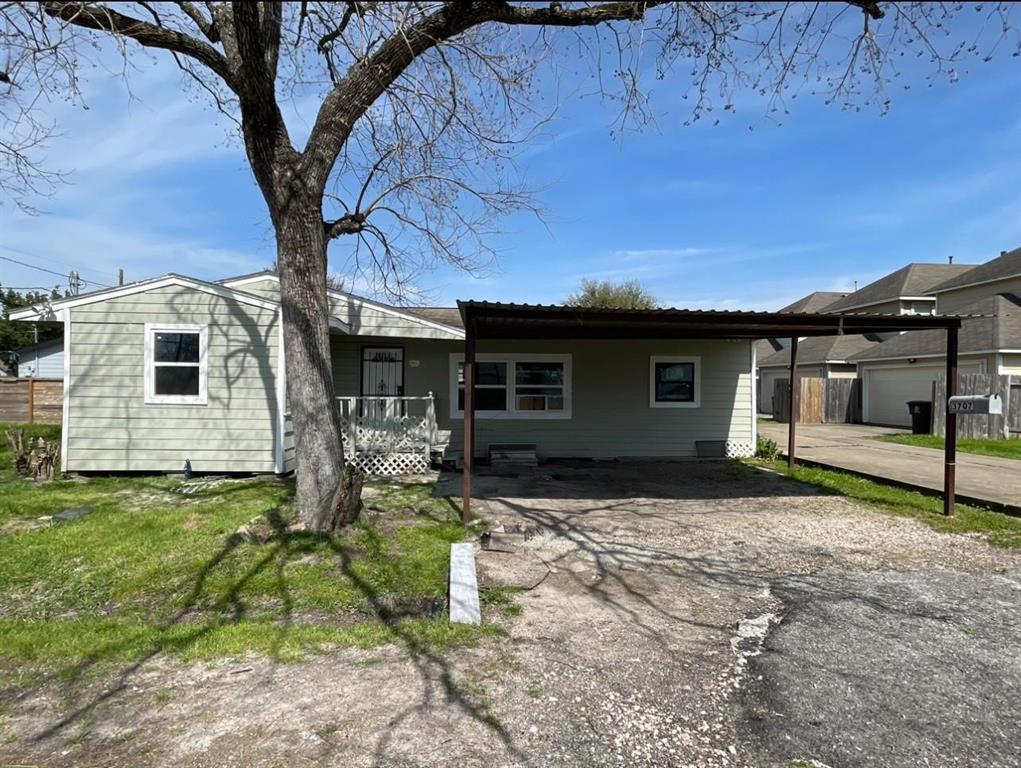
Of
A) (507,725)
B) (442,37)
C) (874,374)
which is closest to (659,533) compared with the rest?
(507,725)

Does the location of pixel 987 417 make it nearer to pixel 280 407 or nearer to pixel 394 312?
pixel 394 312

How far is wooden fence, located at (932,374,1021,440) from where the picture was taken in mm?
16859

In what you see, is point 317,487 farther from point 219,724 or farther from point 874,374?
point 874,374

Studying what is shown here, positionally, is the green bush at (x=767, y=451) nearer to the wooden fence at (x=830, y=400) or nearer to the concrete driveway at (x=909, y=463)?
the concrete driveway at (x=909, y=463)

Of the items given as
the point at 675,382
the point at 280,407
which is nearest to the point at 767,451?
the point at 675,382

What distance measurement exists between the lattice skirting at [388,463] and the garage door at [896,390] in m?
17.6

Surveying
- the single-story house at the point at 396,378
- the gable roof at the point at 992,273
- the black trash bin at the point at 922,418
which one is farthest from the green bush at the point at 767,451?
the gable roof at the point at 992,273

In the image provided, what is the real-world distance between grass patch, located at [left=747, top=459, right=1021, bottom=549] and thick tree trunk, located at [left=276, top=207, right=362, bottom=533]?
264 inches

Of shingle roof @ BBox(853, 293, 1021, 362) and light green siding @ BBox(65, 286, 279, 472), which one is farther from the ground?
shingle roof @ BBox(853, 293, 1021, 362)

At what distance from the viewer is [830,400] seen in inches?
934

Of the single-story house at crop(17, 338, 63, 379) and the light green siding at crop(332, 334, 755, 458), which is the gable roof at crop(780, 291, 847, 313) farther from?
the single-story house at crop(17, 338, 63, 379)

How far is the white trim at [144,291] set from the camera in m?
9.52

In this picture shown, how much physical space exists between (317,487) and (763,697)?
4.44 meters

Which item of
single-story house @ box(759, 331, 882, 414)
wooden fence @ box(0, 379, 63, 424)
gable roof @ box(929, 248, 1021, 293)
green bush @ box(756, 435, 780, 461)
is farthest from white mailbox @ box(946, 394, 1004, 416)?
wooden fence @ box(0, 379, 63, 424)
